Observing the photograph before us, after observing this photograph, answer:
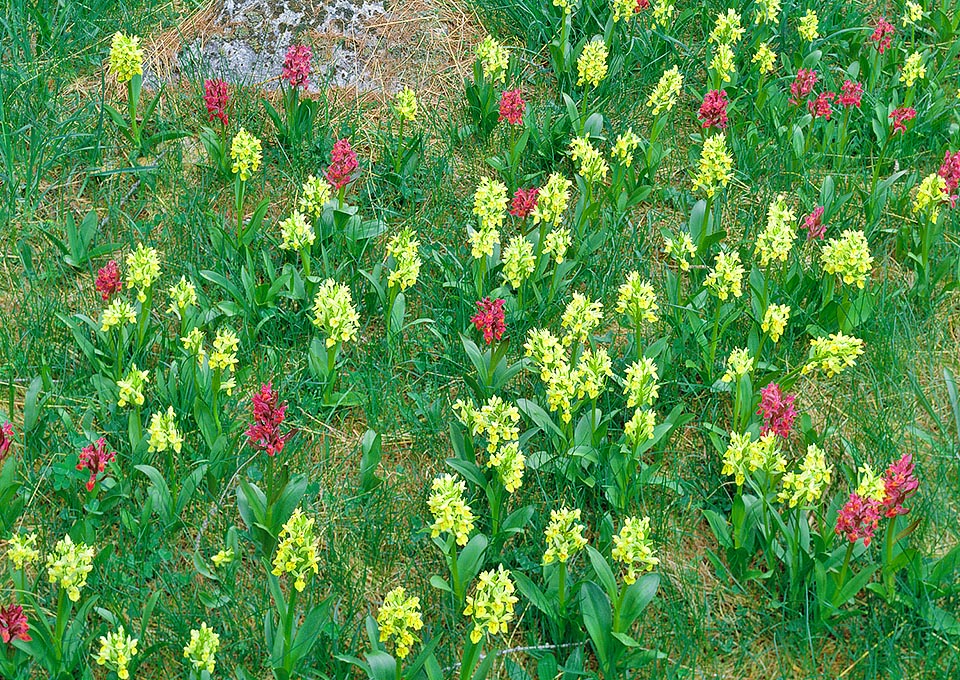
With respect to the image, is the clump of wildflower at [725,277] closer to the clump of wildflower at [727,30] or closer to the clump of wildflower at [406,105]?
the clump of wildflower at [406,105]

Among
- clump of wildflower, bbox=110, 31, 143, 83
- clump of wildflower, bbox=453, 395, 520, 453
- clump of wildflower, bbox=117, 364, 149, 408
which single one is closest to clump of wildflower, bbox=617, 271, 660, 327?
clump of wildflower, bbox=453, 395, 520, 453

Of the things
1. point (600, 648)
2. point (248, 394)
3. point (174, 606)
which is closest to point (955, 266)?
point (600, 648)

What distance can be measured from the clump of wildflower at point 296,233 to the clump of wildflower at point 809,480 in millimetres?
2093

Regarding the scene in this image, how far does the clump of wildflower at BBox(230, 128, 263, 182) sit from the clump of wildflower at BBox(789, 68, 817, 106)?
8.12 ft

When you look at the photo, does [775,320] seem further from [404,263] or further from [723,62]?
[723,62]

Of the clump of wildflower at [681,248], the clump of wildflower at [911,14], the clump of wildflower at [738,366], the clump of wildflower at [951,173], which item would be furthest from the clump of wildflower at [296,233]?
the clump of wildflower at [911,14]

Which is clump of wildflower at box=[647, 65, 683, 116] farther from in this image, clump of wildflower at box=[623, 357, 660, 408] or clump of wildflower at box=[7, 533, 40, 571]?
clump of wildflower at box=[7, 533, 40, 571]

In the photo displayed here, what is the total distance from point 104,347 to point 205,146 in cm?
132

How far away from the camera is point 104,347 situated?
13.6ft

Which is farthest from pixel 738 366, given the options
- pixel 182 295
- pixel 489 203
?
pixel 182 295

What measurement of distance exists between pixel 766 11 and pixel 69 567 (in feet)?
13.7

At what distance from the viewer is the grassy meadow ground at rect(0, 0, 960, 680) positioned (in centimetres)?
337

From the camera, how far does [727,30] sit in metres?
5.38

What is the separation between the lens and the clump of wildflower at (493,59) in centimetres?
516
